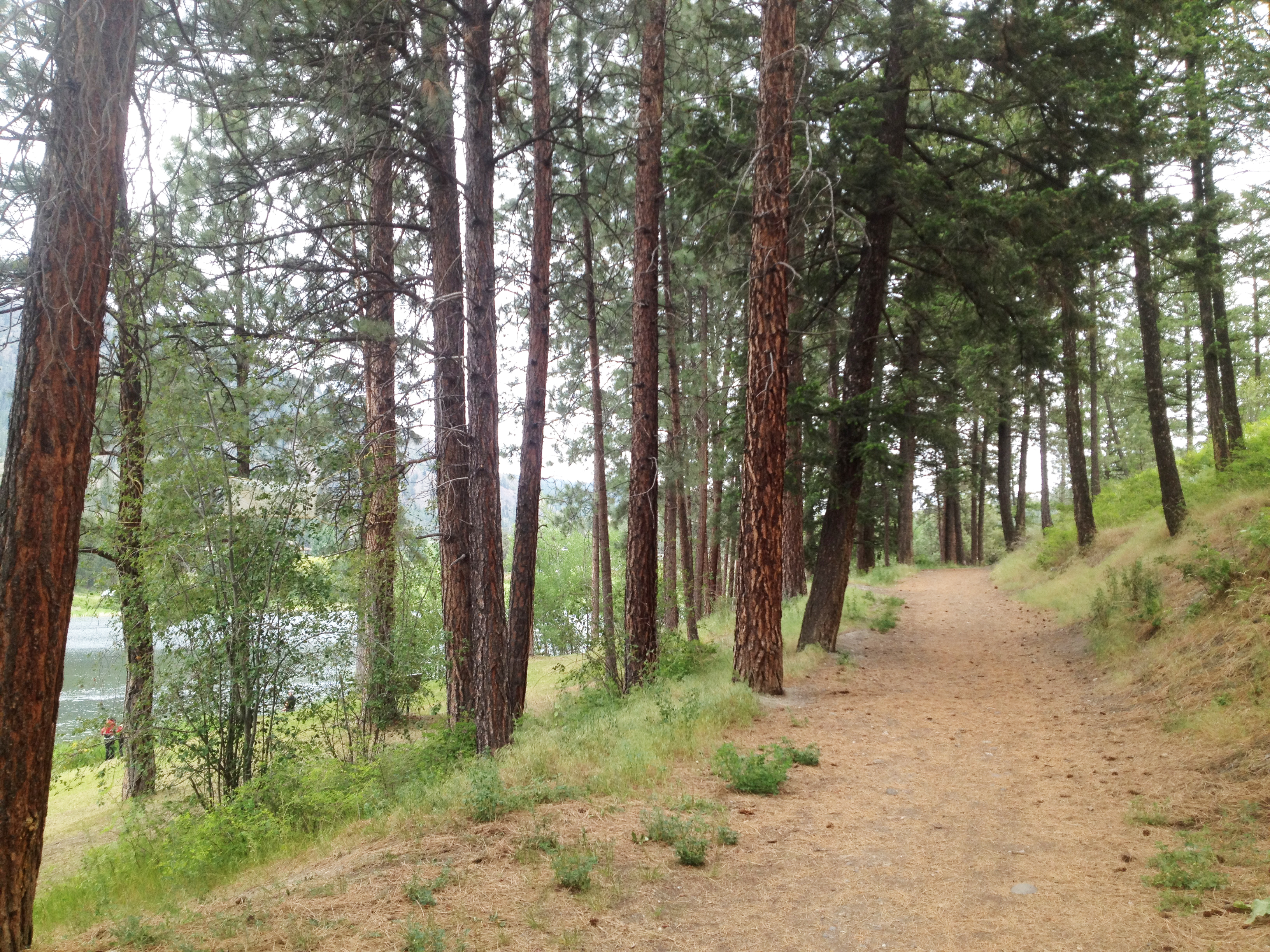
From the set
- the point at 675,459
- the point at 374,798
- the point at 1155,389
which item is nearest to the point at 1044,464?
the point at 1155,389

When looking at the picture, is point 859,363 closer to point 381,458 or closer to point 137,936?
point 381,458

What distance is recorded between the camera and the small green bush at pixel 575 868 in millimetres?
4262

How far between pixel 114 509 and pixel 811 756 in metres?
9.16

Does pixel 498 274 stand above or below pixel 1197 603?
above

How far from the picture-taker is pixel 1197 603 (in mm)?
9195

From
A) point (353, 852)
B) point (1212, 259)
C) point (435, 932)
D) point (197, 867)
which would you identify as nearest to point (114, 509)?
point (197, 867)

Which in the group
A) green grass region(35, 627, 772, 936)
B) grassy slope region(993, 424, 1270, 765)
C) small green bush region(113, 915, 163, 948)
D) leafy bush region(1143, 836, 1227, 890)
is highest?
grassy slope region(993, 424, 1270, 765)

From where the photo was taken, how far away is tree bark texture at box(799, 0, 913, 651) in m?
11.0

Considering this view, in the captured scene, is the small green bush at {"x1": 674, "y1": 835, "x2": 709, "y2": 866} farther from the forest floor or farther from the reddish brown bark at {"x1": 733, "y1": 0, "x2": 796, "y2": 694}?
the reddish brown bark at {"x1": 733, "y1": 0, "x2": 796, "y2": 694}

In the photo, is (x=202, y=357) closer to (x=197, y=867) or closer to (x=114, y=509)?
(x=114, y=509)

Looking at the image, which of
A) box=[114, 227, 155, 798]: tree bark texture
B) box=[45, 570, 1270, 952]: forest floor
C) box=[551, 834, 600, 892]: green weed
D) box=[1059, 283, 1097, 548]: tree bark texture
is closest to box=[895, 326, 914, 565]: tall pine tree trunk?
box=[1059, 283, 1097, 548]: tree bark texture

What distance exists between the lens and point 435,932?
3.60m

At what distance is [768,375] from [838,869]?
5725 millimetres

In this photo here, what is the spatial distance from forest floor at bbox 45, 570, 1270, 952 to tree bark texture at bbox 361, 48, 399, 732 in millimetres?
3527
